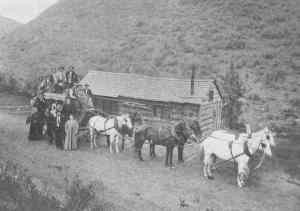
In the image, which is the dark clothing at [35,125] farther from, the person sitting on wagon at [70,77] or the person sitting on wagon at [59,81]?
the person sitting on wagon at [70,77]

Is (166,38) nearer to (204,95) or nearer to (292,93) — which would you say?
(292,93)

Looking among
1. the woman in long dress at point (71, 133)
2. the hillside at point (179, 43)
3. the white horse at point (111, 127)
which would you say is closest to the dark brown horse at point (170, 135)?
the white horse at point (111, 127)

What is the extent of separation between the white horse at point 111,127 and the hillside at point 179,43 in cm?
1332

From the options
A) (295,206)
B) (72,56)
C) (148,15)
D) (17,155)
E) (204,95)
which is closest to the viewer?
(295,206)

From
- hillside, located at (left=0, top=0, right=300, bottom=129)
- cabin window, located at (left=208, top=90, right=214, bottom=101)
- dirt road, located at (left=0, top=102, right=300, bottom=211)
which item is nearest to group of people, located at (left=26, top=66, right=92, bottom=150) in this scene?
dirt road, located at (left=0, top=102, right=300, bottom=211)

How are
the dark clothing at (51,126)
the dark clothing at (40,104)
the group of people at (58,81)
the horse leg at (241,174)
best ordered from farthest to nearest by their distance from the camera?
the group of people at (58,81), the dark clothing at (40,104), the dark clothing at (51,126), the horse leg at (241,174)

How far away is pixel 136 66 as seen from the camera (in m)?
32.2

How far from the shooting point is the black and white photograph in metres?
8.52

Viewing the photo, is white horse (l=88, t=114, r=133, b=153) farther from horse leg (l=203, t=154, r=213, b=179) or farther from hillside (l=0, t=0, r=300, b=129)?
hillside (l=0, t=0, r=300, b=129)

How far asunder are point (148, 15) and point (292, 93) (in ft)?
85.3

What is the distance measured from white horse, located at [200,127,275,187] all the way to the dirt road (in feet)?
1.77

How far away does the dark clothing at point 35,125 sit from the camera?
12891mm

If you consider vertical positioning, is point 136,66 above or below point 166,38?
below

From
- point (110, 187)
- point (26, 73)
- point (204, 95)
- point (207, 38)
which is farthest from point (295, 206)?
point (26, 73)
